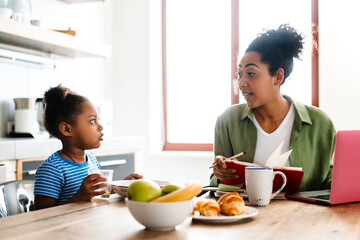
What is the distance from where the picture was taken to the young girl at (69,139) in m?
1.51

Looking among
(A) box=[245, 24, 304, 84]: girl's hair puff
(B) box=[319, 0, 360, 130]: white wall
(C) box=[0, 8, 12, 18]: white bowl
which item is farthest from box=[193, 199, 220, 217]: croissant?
(B) box=[319, 0, 360, 130]: white wall

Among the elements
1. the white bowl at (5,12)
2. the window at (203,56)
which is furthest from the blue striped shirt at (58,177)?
the window at (203,56)

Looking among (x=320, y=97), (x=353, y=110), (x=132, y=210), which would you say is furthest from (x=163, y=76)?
(x=132, y=210)

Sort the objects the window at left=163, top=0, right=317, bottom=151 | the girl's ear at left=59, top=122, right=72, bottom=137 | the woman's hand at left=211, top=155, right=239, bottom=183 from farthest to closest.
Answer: the window at left=163, top=0, right=317, bottom=151 → the girl's ear at left=59, top=122, right=72, bottom=137 → the woman's hand at left=211, top=155, right=239, bottom=183

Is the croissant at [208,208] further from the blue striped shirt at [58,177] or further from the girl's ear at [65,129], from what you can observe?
the girl's ear at [65,129]

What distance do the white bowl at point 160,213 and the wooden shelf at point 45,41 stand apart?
80.7 inches

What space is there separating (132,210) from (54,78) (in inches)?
109

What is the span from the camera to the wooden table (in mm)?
866

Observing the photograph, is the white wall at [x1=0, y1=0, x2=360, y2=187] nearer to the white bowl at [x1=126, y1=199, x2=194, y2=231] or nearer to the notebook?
the notebook

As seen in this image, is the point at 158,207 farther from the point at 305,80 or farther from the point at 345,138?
the point at 305,80

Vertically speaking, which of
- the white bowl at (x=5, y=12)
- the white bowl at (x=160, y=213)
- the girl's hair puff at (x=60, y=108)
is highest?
the white bowl at (x=5, y=12)

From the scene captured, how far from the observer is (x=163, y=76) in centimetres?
421

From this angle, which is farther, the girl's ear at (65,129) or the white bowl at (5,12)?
the white bowl at (5,12)

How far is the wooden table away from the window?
2746 mm
